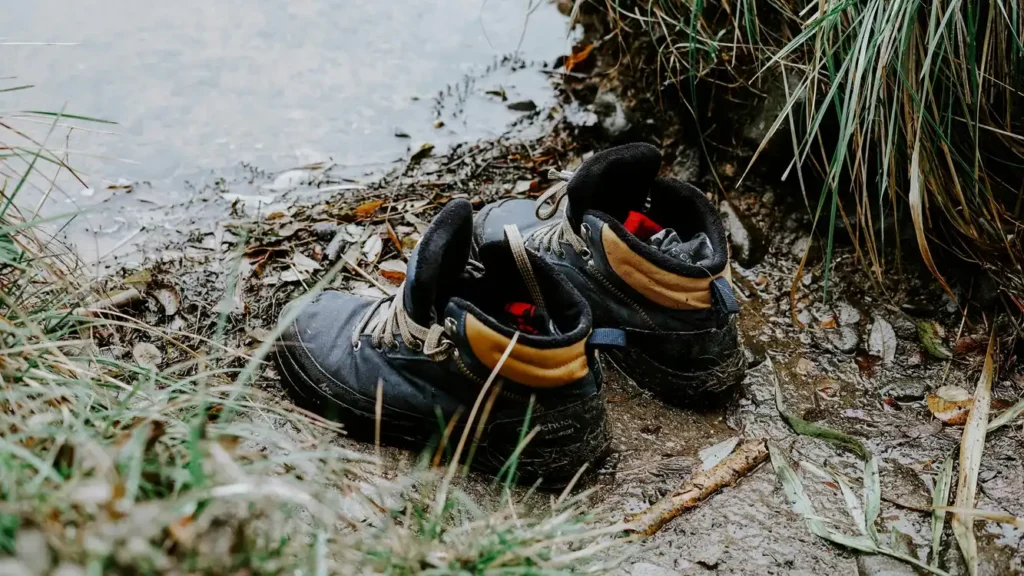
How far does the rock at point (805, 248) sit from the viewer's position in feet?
8.96

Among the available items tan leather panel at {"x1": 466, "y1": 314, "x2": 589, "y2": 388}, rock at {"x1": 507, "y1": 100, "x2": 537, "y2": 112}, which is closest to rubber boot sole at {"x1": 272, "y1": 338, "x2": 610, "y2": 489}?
tan leather panel at {"x1": 466, "y1": 314, "x2": 589, "y2": 388}

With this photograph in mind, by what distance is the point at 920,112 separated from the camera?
2.17 meters

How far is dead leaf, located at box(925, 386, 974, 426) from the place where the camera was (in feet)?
7.14

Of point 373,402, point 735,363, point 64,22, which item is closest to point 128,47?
point 64,22

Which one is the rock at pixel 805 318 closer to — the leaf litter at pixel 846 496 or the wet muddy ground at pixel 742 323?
the wet muddy ground at pixel 742 323

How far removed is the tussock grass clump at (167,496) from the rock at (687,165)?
1610 mm

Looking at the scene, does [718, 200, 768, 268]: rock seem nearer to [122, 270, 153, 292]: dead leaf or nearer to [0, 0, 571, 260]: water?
[0, 0, 571, 260]: water

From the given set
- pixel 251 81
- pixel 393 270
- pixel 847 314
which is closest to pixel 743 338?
pixel 847 314

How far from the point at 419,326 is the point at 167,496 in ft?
3.04

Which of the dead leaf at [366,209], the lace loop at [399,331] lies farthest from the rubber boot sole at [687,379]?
the dead leaf at [366,209]

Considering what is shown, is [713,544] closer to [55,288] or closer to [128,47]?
Answer: [55,288]

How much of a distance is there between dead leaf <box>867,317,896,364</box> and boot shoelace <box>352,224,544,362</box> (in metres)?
1.15

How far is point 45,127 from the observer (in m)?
3.43

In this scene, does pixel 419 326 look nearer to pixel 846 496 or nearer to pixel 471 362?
pixel 471 362
